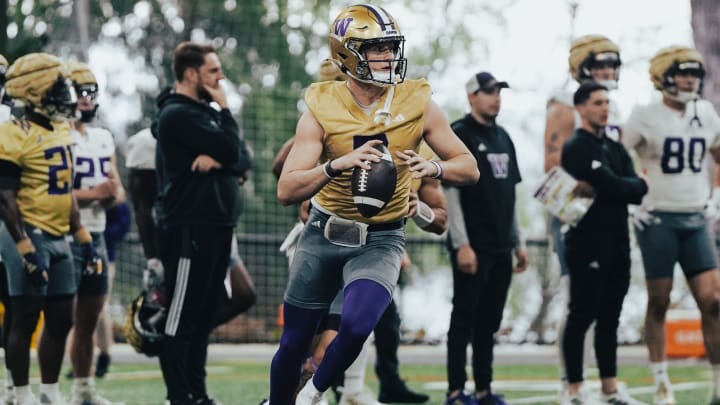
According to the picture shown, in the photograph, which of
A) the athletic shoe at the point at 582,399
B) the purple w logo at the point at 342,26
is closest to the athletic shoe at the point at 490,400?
the athletic shoe at the point at 582,399

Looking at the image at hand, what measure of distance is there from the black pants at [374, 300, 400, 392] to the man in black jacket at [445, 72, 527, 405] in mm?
538

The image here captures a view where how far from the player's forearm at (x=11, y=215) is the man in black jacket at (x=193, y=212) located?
95 centimetres

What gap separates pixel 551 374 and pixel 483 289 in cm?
361

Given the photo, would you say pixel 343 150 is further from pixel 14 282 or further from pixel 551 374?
pixel 551 374

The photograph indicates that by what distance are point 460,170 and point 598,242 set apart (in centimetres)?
229

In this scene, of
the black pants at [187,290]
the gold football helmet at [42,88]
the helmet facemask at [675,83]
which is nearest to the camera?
the gold football helmet at [42,88]

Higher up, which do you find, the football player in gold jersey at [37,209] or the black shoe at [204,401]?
the football player in gold jersey at [37,209]

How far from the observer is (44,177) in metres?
6.96

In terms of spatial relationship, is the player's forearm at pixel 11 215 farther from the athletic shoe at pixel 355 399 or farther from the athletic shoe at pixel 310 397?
the athletic shoe at pixel 310 397

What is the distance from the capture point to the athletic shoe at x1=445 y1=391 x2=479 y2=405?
768 centimetres

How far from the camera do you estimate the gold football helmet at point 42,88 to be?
6969 millimetres

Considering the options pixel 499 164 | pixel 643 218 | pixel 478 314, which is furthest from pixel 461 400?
pixel 643 218

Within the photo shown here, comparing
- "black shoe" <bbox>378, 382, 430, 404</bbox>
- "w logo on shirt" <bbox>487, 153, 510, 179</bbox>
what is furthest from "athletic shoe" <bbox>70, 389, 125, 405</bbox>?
"w logo on shirt" <bbox>487, 153, 510, 179</bbox>

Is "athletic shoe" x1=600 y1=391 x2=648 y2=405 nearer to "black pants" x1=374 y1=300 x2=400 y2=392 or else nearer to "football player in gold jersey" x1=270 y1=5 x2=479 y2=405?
"black pants" x1=374 y1=300 x2=400 y2=392
